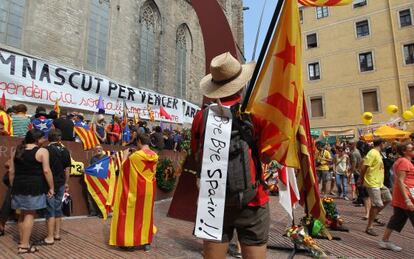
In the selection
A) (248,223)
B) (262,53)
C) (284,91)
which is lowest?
(248,223)

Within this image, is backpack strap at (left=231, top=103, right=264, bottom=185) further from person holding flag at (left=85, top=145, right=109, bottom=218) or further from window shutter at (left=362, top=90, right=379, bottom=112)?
window shutter at (left=362, top=90, right=379, bottom=112)

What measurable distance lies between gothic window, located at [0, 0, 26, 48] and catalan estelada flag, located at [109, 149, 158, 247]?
401 inches

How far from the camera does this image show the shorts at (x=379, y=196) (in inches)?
257

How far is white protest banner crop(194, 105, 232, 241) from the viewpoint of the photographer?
2299mm

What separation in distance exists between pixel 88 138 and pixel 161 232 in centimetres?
357

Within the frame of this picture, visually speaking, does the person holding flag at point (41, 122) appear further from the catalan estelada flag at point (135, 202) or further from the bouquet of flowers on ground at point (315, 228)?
the bouquet of flowers on ground at point (315, 228)

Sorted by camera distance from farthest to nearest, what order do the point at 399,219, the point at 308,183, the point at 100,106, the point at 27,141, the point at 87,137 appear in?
the point at 100,106 → the point at 87,137 → the point at 399,219 → the point at 27,141 → the point at 308,183

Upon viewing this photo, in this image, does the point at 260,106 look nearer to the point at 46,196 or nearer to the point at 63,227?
the point at 46,196

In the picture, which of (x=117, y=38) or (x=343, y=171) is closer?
(x=343, y=171)

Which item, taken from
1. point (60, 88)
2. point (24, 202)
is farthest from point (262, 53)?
point (60, 88)

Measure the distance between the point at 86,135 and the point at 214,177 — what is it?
7.14 metres

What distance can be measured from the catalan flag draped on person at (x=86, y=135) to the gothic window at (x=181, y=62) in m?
13.9

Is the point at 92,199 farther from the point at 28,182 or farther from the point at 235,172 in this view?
the point at 235,172

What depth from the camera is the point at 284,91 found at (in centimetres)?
244
